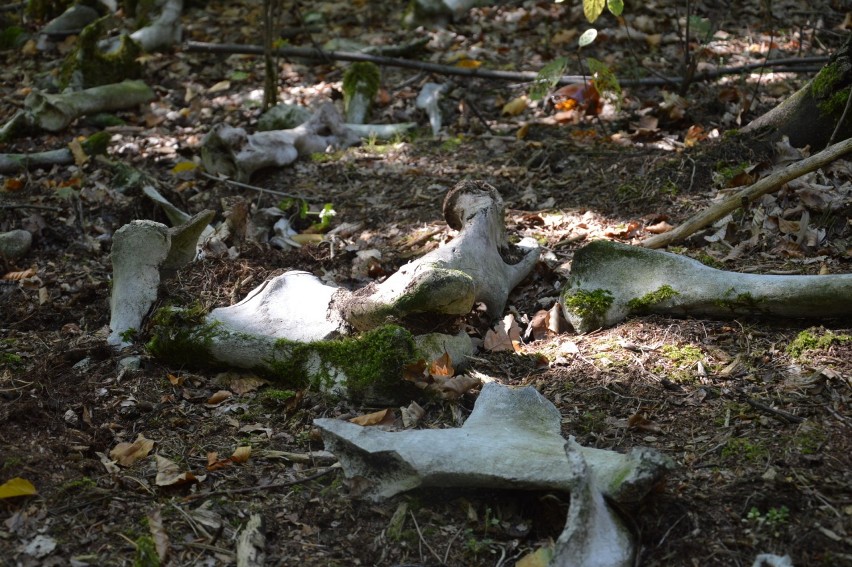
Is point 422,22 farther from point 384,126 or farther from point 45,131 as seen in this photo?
point 45,131

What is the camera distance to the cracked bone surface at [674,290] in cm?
342

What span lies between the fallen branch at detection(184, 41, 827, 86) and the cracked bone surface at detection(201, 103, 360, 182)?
1168 mm

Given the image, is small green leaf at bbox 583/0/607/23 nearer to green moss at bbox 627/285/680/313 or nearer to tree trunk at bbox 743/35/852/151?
tree trunk at bbox 743/35/852/151

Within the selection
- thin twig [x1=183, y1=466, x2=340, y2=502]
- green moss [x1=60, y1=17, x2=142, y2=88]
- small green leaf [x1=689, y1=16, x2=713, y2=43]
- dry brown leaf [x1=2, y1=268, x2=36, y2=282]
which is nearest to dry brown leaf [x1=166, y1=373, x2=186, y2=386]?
thin twig [x1=183, y1=466, x2=340, y2=502]

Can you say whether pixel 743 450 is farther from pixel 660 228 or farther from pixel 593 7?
pixel 593 7

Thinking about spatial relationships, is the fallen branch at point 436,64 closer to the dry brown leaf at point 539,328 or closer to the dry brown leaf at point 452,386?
the dry brown leaf at point 539,328

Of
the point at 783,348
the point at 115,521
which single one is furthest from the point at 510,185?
the point at 115,521

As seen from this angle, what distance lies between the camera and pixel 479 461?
2.65 metres

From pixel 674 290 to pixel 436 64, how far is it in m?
4.48

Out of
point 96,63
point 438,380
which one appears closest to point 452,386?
point 438,380

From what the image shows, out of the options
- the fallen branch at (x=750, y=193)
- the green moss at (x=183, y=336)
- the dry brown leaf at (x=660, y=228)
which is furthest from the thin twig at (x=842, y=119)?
the green moss at (x=183, y=336)

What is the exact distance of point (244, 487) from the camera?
114 inches

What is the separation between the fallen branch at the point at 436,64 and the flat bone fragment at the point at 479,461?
3634mm

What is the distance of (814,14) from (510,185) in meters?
3.73
